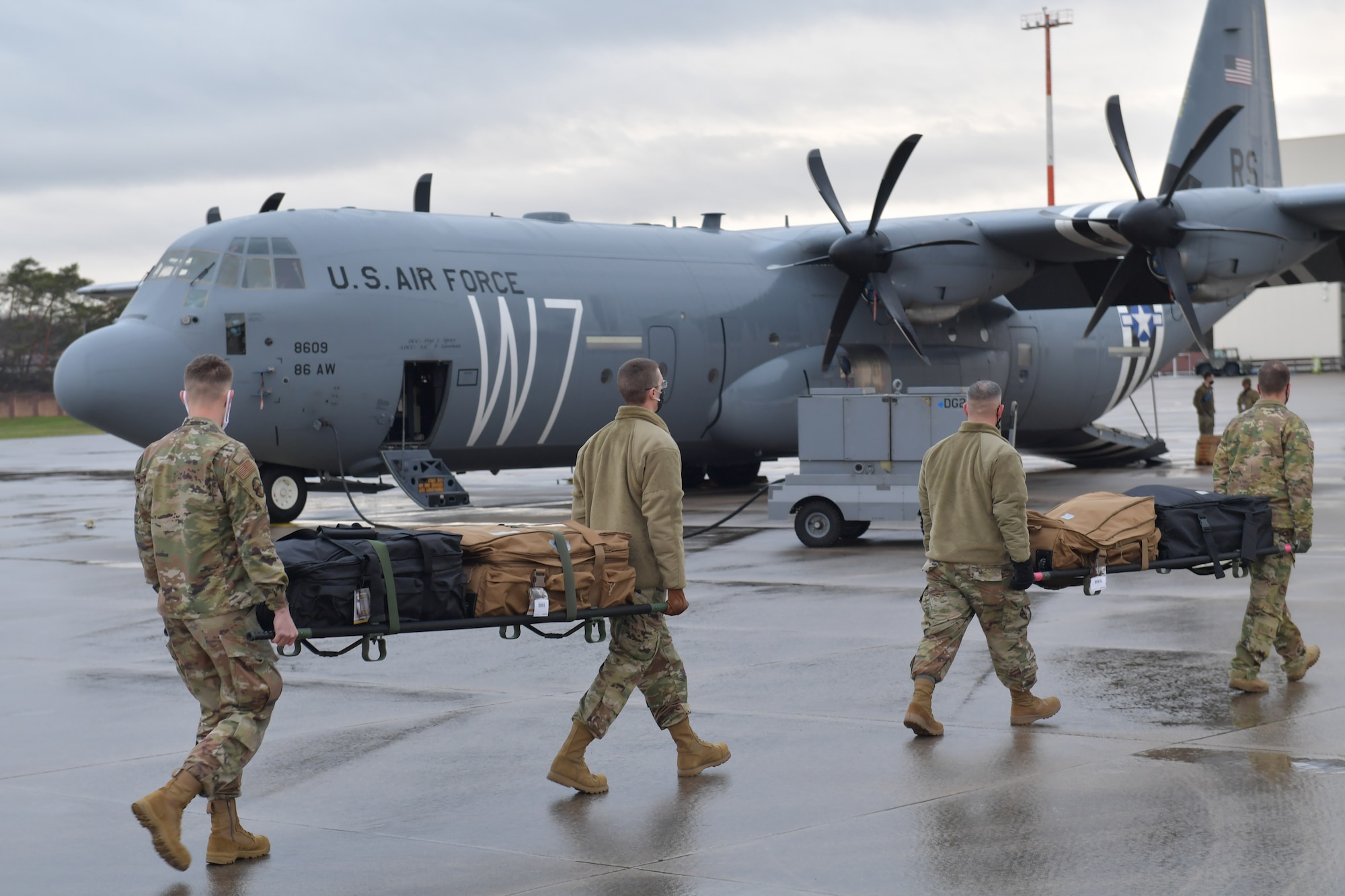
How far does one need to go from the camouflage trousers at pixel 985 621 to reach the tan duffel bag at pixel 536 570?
1.71 meters

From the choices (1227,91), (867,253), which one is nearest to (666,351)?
(867,253)

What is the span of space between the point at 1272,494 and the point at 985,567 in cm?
201

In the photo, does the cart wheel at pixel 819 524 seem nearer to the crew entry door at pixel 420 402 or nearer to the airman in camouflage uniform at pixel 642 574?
the crew entry door at pixel 420 402

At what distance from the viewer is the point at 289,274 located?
1606cm

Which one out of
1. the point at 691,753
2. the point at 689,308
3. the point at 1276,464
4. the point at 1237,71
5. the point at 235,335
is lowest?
the point at 691,753

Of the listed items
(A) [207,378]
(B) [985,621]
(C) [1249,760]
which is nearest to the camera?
(A) [207,378]

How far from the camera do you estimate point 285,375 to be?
1584 centimetres

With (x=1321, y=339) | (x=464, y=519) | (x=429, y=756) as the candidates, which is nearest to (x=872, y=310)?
A: (x=464, y=519)

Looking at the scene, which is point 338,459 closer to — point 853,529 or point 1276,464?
point 853,529

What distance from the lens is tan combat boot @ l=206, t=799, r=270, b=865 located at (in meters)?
5.10

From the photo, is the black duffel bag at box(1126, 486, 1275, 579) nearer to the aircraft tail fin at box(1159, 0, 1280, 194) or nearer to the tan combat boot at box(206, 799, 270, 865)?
the tan combat boot at box(206, 799, 270, 865)

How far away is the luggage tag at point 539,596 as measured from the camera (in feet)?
19.1

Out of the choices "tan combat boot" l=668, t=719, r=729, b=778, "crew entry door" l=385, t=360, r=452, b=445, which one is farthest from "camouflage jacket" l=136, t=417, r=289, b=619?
"crew entry door" l=385, t=360, r=452, b=445

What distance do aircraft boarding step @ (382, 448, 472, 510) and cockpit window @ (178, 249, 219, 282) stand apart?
2.70m
